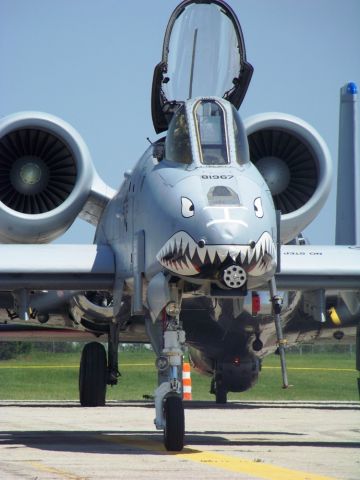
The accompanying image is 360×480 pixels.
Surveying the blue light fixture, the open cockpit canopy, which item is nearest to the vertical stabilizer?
the blue light fixture

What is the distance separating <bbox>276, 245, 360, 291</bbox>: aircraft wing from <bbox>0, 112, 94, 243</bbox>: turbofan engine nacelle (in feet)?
11.5

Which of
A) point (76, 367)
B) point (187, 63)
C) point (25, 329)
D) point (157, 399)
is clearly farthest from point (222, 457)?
point (76, 367)

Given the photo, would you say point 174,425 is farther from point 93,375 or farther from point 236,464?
point 93,375

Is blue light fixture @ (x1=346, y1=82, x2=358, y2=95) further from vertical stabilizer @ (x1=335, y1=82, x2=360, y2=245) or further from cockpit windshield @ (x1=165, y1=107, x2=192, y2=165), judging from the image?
cockpit windshield @ (x1=165, y1=107, x2=192, y2=165)

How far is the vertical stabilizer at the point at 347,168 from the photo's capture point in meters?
19.1

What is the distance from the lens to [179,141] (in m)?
12.4

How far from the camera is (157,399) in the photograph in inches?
Result: 452

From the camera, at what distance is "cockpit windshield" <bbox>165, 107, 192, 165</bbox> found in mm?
12242

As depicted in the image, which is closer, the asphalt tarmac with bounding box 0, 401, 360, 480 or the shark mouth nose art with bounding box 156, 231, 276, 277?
the asphalt tarmac with bounding box 0, 401, 360, 480

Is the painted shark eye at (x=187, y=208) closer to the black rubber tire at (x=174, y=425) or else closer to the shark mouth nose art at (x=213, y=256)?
the shark mouth nose art at (x=213, y=256)

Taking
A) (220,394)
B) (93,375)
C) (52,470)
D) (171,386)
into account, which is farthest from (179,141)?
(220,394)

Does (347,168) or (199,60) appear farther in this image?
(347,168)

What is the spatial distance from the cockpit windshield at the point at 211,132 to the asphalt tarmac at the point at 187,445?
292cm

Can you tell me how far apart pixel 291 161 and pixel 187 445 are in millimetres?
5847
